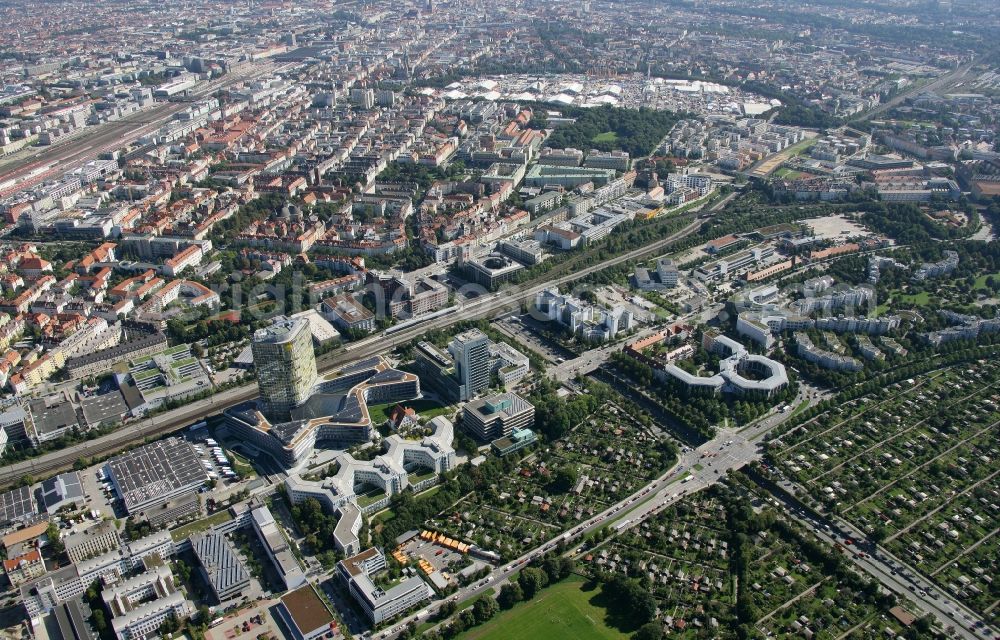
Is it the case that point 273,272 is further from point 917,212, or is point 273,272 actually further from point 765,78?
point 765,78

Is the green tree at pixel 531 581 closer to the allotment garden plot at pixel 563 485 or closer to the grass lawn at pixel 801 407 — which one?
the allotment garden plot at pixel 563 485

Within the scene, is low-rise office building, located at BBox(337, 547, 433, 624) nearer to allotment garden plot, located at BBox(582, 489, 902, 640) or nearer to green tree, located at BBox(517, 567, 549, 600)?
green tree, located at BBox(517, 567, 549, 600)

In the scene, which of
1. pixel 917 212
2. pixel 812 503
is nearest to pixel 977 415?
pixel 812 503

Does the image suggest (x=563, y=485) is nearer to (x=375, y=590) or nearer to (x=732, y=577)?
(x=732, y=577)

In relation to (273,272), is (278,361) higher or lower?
higher

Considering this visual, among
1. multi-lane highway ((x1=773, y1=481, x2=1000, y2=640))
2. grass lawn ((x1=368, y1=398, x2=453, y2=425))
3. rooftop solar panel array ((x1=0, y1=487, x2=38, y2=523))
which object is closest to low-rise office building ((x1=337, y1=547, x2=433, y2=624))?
grass lawn ((x1=368, y1=398, x2=453, y2=425))

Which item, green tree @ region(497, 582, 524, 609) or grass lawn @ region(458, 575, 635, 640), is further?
green tree @ region(497, 582, 524, 609)
